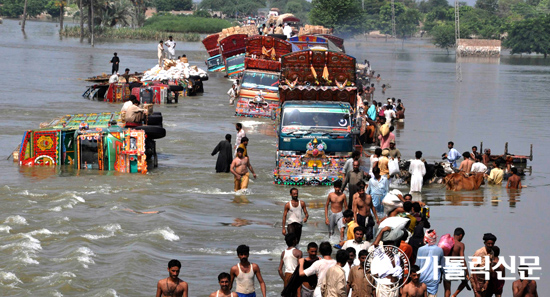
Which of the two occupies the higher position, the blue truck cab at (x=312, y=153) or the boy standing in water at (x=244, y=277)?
the blue truck cab at (x=312, y=153)

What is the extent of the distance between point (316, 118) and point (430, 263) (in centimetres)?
1068

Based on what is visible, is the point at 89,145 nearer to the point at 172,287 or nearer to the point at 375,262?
the point at 172,287

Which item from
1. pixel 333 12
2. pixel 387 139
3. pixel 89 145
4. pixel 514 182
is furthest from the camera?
pixel 333 12

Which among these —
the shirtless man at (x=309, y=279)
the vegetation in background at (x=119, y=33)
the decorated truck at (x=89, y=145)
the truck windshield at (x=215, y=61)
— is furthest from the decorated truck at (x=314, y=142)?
the vegetation in background at (x=119, y=33)

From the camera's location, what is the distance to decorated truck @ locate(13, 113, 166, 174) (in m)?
22.4

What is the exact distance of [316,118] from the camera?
2238 cm

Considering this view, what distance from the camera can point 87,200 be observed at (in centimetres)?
1947

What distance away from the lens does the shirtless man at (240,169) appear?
19.6 meters

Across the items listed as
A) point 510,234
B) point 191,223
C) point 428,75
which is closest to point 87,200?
point 191,223

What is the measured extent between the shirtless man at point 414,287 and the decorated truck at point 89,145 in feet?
40.2

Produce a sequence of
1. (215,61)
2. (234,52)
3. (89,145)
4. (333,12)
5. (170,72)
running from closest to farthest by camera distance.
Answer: (89,145) → (170,72) → (234,52) → (215,61) → (333,12)

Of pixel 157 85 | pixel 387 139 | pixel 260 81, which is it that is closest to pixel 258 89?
pixel 260 81

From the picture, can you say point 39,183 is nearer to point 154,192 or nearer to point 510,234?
point 154,192

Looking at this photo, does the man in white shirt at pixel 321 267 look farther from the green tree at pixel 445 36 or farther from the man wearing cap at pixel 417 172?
the green tree at pixel 445 36
